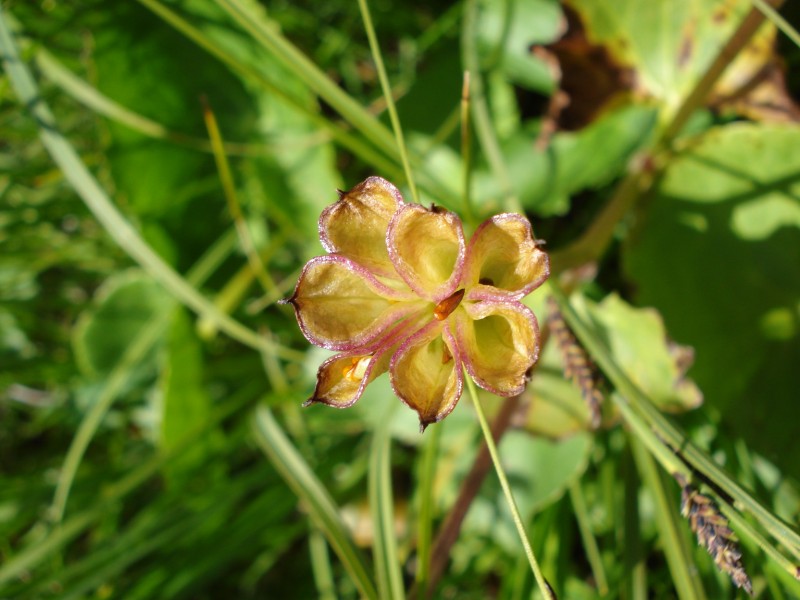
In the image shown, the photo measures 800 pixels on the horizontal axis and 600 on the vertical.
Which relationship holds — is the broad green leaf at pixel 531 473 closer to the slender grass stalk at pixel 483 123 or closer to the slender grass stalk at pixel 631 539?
the slender grass stalk at pixel 631 539

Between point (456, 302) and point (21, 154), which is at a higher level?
point (456, 302)

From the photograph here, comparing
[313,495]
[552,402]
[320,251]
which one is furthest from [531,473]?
[320,251]

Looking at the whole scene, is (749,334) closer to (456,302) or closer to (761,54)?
(761,54)

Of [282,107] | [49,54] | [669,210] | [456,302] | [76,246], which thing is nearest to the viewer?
[456,302]

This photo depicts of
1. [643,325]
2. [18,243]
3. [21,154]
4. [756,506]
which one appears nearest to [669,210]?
[643,325]

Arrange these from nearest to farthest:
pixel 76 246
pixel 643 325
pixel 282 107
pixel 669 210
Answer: pixel 643 325 → pixel 669 210 → pixel 282 107 → pixel 76 246

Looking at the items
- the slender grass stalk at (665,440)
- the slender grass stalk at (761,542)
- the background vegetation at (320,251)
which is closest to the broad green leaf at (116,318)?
the background vegetation at (320,251)
